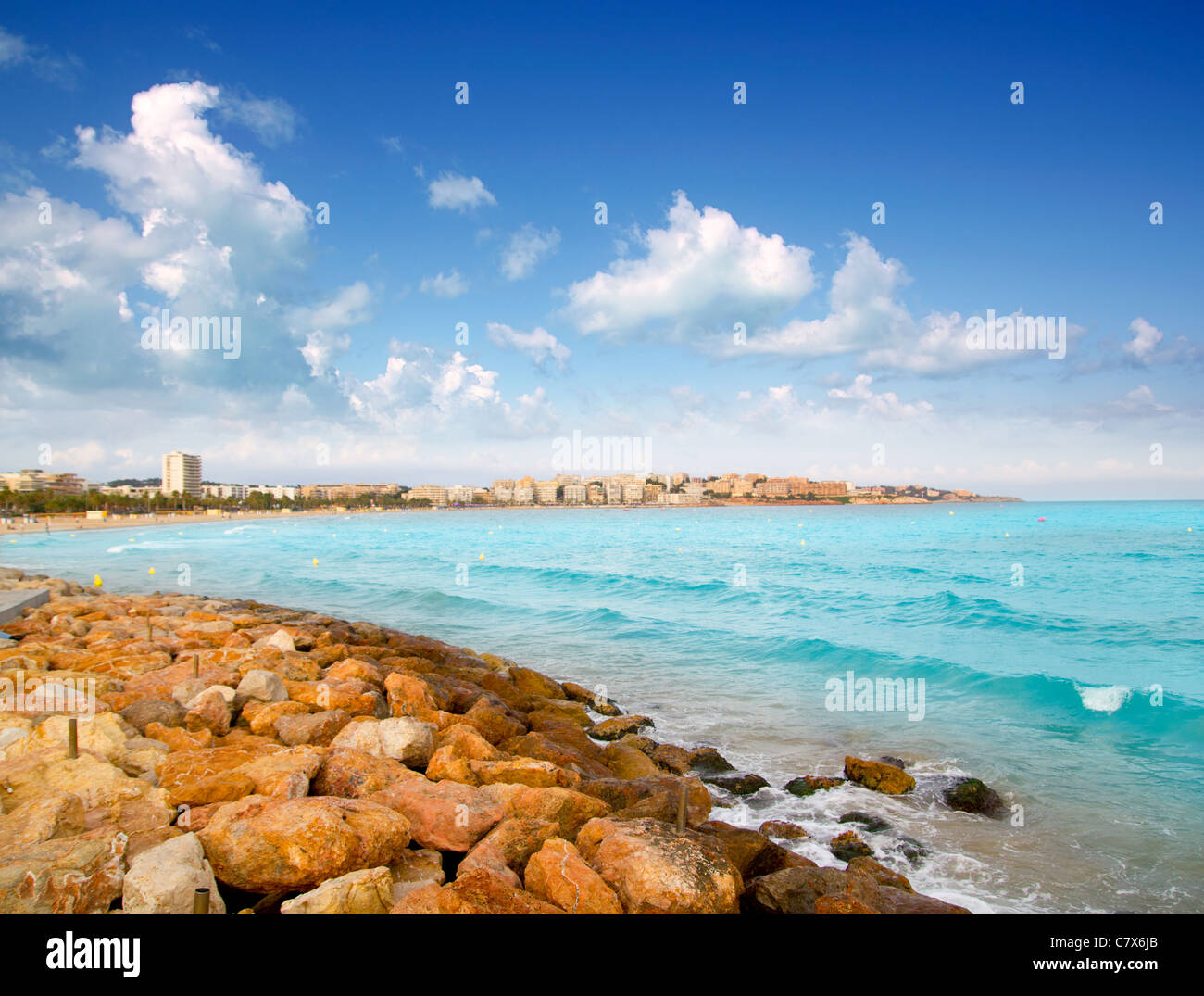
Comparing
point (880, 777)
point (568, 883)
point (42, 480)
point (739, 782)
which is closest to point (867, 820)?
point (880, 777)

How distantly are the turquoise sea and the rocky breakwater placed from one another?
160cm

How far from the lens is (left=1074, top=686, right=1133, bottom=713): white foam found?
483 inches

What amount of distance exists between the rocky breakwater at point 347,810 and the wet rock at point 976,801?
109cm

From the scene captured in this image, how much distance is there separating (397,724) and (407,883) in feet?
8.14

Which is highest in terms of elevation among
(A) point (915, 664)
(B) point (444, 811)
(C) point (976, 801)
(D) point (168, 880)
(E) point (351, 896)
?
(D) point (168, 880)

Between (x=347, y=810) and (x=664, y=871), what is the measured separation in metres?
2.38

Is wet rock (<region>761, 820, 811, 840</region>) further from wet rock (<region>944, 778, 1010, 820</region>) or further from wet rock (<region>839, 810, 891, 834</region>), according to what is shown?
wet rock (<region>944, 778, 1010, 820</region>)

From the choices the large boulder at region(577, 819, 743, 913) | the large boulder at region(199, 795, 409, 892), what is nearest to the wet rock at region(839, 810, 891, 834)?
the large boulder at region(577, 819, 743, 913)

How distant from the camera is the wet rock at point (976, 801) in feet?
25.6

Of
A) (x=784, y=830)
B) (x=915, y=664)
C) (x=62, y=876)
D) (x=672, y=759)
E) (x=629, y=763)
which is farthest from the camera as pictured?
(x=915, y=664)

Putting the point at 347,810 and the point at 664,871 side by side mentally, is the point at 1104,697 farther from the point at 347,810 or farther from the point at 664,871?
the point at 347,810

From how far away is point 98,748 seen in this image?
580 centimetres

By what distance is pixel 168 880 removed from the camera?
383 centimetres
